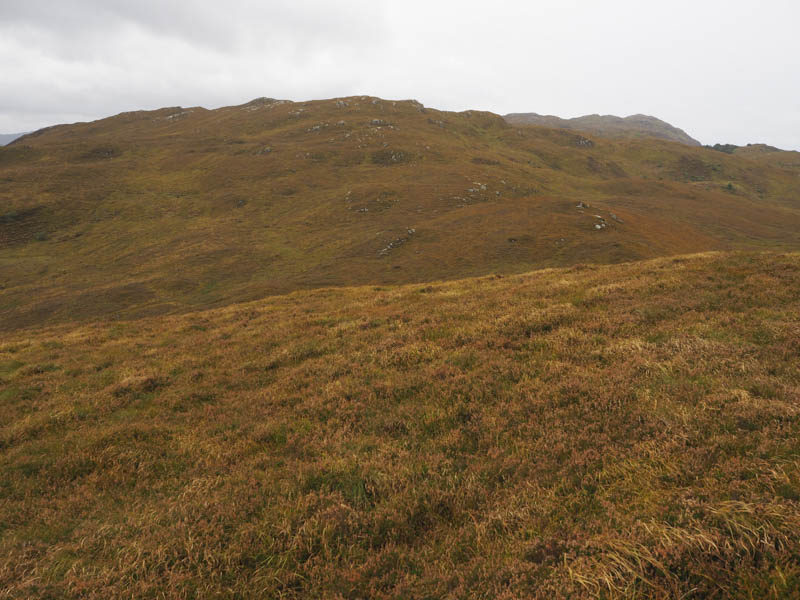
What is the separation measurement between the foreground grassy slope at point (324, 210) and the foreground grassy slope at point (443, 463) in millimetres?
21800

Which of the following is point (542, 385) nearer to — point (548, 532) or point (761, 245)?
point (548, 532)

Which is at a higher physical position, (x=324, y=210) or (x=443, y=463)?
(x=324, y=210)

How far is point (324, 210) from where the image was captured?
193 ft

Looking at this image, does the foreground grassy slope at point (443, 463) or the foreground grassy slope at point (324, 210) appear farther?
the foreground grassy slope at point (324, 210)

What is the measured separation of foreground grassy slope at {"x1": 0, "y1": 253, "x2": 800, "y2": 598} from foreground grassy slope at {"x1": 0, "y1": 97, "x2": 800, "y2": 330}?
21.8 metres

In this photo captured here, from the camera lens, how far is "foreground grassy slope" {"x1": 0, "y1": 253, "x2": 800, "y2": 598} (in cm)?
409

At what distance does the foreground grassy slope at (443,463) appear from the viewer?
161 inches

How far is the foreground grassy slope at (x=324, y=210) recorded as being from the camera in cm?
3634

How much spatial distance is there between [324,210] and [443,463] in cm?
5671

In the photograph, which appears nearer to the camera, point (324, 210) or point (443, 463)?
point (443, 463)

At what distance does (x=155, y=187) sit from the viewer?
71.0 meters

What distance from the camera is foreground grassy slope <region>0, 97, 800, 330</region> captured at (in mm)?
36344

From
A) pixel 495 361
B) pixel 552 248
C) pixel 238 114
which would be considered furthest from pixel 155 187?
pixel 495 361

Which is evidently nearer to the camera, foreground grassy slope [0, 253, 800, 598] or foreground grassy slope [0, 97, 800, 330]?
foreground grassy slope [0, 253, 800, 598]
